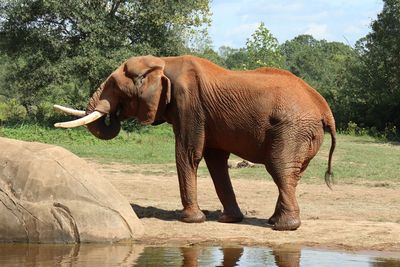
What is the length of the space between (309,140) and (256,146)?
0.73 meters

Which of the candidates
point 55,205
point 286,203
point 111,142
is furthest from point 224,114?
point 111,142

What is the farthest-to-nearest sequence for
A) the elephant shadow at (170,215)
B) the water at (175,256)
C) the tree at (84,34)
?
the tree at (84,34), the elephant shadow at (170,215), the water at (175,256)

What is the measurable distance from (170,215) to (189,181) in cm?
88

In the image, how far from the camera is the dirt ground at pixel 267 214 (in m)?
10.5

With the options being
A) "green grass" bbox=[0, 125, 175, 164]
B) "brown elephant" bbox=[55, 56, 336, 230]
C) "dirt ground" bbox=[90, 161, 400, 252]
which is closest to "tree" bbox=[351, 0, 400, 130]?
"green grass" bbox=[0, 125, 175, 164]

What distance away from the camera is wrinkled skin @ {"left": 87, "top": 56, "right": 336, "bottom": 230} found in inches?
425

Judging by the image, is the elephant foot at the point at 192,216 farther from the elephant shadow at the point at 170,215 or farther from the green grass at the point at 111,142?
the green grass at the point at 111,142

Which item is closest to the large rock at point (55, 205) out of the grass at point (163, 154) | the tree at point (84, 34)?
the grass at point (163, 154)

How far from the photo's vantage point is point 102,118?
1171 centimetres

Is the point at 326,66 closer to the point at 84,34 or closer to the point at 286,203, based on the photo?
the point at 84,34

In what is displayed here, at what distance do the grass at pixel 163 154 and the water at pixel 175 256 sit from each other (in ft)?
25.0

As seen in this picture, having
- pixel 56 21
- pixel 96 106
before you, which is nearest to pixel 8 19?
pixel 56 21

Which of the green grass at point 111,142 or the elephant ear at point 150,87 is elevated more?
the elephant ear at point 150,87

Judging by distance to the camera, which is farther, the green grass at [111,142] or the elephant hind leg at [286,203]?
the green grass at [111,142]
